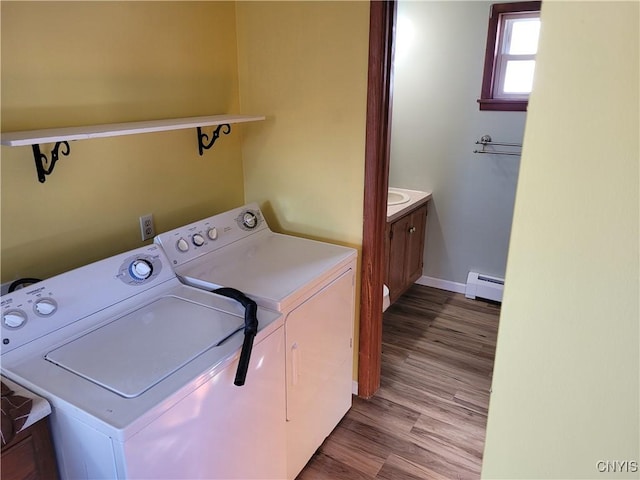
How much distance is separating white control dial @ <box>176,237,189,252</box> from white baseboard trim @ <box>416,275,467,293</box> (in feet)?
7.68

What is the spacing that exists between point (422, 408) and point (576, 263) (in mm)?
1935

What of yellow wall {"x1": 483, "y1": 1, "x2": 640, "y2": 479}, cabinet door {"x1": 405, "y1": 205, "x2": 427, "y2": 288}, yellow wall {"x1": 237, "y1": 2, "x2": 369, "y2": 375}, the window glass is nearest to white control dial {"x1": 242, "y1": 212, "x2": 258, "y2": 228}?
yellow wall {"x1": 237, "y1": 2, "x2": 369, "y2": 375}

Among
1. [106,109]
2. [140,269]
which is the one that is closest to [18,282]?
[140,269]

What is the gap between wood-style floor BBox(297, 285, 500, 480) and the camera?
2039 mm

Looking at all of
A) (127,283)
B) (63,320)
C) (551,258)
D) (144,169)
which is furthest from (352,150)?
(551,258)

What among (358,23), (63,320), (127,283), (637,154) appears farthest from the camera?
(358,23)

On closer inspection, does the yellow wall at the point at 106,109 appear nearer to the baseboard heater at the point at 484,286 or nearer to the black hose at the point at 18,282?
the black hose at the point at 18,282

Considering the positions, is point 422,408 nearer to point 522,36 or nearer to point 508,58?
point 508,58

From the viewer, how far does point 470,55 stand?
3168 mm

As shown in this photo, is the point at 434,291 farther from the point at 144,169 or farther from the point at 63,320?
the point at 63,320

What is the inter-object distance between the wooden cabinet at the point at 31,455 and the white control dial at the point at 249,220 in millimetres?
1234

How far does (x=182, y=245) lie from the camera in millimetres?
1916

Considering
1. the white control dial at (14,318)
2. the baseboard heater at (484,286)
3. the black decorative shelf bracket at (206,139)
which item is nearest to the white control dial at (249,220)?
the black decorative shelf bracket at (206,139)

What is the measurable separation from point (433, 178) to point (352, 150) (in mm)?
1583
